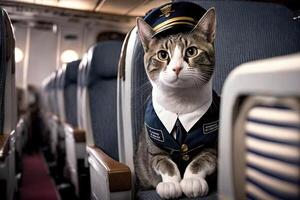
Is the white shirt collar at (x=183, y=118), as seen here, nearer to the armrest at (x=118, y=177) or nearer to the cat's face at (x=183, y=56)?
the cat's face at (x=183, y=56)

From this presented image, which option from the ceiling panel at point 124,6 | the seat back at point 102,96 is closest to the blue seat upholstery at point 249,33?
the seat back at point 102,96

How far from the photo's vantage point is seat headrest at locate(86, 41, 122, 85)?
187cm

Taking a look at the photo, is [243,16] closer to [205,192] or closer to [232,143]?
[205,192]

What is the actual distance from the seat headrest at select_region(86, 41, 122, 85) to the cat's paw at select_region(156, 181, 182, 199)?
944 millimetres

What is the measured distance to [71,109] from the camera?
3127mm

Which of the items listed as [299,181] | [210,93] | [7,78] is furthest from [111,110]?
[299,181]

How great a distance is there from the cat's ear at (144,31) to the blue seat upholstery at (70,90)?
196 cm

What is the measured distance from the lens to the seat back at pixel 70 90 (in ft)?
10.1

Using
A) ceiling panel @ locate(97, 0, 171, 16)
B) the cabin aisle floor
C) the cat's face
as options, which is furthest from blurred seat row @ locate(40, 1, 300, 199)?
ceiling panel @ locate(97, 0, 171, 16)

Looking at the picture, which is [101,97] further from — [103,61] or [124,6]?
[124,6]

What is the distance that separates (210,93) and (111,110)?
86 cm

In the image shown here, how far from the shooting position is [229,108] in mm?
590

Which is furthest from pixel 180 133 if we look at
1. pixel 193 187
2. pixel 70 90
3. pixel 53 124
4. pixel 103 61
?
pixel 53 124

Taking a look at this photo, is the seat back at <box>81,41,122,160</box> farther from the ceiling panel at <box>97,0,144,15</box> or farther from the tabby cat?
the ceiling panel at <box>97,0,144,15</box>
